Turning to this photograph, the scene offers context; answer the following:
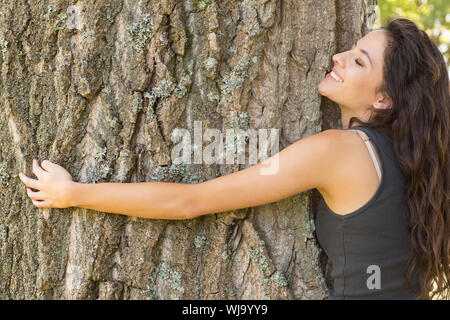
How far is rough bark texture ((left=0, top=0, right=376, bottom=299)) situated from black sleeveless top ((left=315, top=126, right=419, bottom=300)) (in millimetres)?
164

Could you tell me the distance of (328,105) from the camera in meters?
2.42

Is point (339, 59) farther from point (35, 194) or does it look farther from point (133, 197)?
point (35, 194)

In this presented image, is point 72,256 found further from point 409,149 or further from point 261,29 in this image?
point 409,149

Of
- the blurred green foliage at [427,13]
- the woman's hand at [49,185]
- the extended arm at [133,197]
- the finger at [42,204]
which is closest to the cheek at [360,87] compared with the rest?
the extended arm at [133,197]

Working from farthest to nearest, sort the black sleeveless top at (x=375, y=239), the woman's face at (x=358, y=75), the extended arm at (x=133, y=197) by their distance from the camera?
the woman's face at (x=358, y=75), the black sleeveless top at (x=375, y=239), the extended arm at (x=133, y=197)

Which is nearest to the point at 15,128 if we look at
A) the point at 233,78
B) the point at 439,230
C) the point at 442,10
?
the point at 233,78

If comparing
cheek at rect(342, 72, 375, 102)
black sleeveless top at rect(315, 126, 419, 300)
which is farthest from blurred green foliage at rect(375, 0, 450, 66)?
black sleeveless top at rect(315, 126, 419, 300)

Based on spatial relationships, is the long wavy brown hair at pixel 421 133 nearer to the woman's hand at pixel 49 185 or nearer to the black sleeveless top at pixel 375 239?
the black sleeveless top at pixel 375 239

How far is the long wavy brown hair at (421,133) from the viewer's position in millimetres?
2232

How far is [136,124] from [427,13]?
7306 mm

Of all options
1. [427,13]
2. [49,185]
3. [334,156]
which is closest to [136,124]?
[49,185]

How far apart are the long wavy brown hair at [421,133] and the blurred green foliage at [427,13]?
5188 millimetres

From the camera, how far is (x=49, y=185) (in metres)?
2.09
